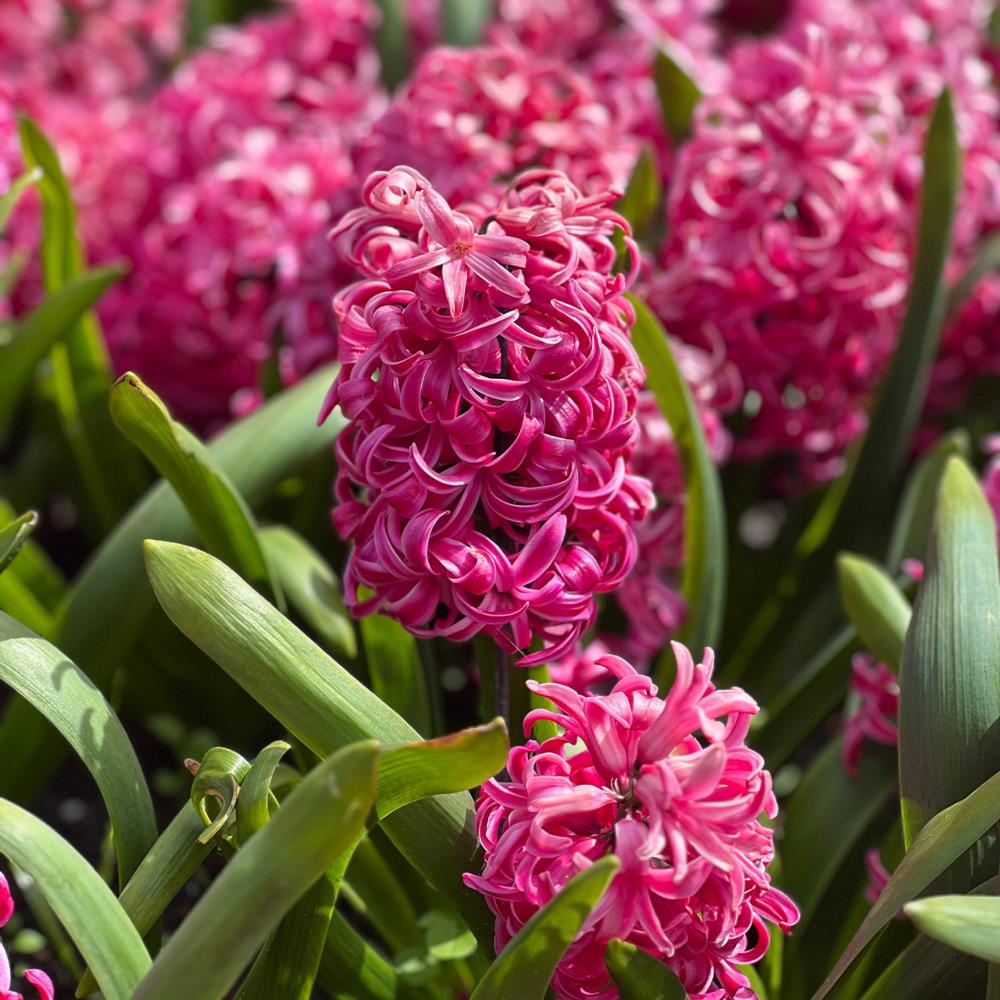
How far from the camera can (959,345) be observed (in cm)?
174

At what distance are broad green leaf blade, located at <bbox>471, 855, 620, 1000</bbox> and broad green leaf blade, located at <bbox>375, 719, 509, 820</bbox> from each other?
0.09 meters

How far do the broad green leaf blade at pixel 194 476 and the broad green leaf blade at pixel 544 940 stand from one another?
1.40 ft

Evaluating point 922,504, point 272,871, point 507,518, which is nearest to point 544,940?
point 272,871

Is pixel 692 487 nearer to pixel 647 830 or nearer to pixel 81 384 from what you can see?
pixel 647 830

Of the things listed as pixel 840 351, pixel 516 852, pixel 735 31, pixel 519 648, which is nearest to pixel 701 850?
pixel 516 852

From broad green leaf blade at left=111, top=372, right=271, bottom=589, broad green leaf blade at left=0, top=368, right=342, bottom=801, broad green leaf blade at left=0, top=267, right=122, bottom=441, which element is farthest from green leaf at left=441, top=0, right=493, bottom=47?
broad green leaf blade at left=111, top=372, right=271, bottom=589

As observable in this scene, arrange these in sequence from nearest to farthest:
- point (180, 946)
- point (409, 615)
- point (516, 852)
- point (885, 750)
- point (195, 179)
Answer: point (180, 946)
point (516, 852)
point (409, 615)
point (885, 750)
point (195, 179)

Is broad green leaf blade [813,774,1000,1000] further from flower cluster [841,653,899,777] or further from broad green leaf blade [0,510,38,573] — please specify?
broad green leaf blade [0,510,38,573]

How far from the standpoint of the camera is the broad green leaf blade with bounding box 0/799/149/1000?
718 mm

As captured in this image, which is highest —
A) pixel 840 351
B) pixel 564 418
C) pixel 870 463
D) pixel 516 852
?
pixel 564 418

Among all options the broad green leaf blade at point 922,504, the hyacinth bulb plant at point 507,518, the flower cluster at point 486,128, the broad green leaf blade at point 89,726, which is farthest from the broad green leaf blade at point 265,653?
the broad green leaf blade at point 922,504

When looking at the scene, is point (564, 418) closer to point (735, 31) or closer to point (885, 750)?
point (885, 750)

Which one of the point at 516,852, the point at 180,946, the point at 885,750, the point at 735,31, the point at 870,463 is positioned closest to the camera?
the point at 180,946

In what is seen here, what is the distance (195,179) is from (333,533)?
0.68 meters
